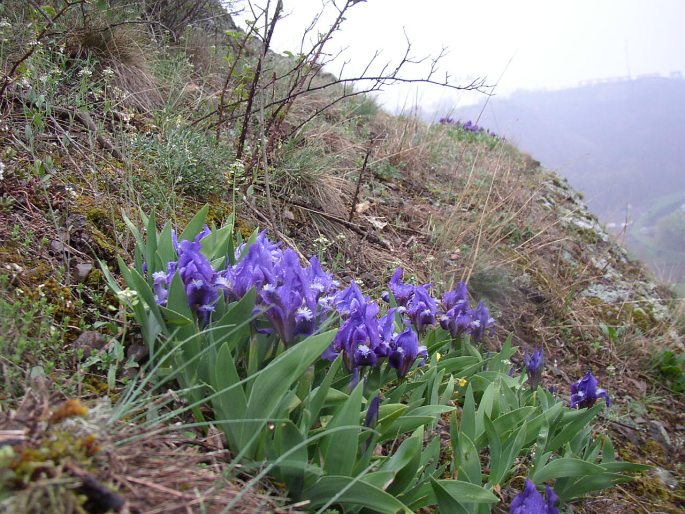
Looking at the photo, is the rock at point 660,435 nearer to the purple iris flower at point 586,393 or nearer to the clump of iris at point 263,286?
the purple iris flower at point 586,393

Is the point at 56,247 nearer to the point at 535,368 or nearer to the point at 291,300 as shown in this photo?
the point at 291,300

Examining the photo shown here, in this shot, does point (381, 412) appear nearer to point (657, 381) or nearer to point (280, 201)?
point (280, 201)

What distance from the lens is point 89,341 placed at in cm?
162

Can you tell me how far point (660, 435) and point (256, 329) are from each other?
2933 millimetres

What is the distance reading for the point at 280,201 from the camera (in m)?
3.29

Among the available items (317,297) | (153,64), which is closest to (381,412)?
(317,297)

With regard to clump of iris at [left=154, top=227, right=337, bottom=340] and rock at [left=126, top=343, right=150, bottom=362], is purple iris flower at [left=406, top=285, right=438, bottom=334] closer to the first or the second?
clump of iris at [left=154, top=227, right=337, bottom=340]

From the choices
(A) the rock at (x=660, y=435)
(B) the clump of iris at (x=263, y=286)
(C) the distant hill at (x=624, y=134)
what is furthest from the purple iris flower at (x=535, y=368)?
(C) the distant hill at (x=624, y=134)

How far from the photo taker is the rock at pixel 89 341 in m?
1.61

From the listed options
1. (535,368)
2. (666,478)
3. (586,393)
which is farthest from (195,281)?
(666,478)

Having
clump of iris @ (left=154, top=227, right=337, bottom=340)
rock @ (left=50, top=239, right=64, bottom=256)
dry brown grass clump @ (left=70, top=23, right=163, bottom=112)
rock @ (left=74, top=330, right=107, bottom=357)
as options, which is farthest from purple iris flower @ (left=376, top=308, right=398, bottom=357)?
dry brown grass clump @ (left=70, top=23, right=163, bottom=112)

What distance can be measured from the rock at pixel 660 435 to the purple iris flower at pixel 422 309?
2.07 meters

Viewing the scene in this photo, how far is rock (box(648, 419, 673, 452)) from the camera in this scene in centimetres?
325

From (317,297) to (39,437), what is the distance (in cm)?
89
